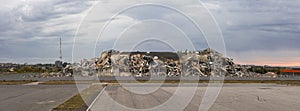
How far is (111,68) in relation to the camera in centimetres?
9762

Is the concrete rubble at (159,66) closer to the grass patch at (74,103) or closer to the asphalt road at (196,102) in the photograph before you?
the grass patch at (74,103)

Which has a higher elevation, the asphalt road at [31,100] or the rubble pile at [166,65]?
the rubble pile at [166,65]

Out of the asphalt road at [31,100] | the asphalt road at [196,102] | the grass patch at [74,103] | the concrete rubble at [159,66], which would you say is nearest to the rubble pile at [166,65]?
the concrete rubble at [159,66]

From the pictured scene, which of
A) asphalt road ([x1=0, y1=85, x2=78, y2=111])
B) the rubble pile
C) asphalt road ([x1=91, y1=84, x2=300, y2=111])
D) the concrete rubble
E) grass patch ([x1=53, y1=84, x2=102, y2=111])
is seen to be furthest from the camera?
the rubble pile

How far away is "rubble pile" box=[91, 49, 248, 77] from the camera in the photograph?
91.9m

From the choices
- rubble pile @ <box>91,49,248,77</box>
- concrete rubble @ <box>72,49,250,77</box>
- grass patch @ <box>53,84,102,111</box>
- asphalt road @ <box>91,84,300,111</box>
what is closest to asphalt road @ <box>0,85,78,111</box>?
grass patch @ <box>53,84,102,111</box>

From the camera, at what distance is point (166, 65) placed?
99.1 metres

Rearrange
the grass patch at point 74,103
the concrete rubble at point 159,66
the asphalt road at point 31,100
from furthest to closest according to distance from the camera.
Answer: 1. the concrete rubble at point 159,66
2. the grass patch at point 74,103
3. the asphalt road at point 31,100

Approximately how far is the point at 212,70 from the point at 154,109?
7692 cm

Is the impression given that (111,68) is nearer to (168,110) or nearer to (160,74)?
(160,74)

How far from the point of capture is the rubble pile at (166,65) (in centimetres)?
9188

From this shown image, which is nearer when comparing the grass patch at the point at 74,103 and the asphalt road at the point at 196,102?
the asphalt road at the point at 196,102

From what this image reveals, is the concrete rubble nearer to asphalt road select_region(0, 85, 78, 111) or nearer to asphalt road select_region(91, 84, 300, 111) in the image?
asphalt road select_region(0, 85, 78, 111)

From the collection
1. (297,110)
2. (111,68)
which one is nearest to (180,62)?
(111,68)
